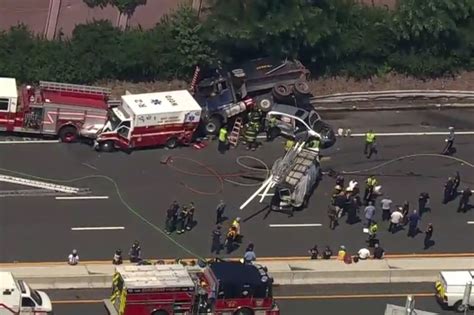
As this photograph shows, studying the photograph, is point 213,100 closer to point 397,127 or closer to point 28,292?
point 397,127

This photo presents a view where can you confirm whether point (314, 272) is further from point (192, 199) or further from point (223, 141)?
point (223, 141)

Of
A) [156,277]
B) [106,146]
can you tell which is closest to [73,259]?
[156,277]

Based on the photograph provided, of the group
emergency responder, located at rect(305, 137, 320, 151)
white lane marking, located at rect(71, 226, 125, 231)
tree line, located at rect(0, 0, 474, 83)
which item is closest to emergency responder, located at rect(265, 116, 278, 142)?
emergency responder, located at rect(305, 137, 320, 151)

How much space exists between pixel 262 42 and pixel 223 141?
630 cm

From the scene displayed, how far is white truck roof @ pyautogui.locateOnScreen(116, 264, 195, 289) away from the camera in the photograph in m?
47.6

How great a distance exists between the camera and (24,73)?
65.3 meters

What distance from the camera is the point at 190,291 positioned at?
4788 cm

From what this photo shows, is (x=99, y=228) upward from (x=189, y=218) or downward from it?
downward

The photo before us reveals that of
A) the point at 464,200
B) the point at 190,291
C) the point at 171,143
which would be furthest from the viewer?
the point at 171,143

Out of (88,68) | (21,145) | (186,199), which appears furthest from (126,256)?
(88,68)

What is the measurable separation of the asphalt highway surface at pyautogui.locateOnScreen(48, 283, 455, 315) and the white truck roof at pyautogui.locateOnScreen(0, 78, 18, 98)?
13031 mm

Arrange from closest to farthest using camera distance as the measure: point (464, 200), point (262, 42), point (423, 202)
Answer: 1. point (423, 202)
2. point (464, 200)
3. point (262, 42)

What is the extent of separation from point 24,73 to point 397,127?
16.3 meters

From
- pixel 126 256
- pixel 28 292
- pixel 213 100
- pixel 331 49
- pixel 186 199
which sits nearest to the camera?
pixel 28 292
